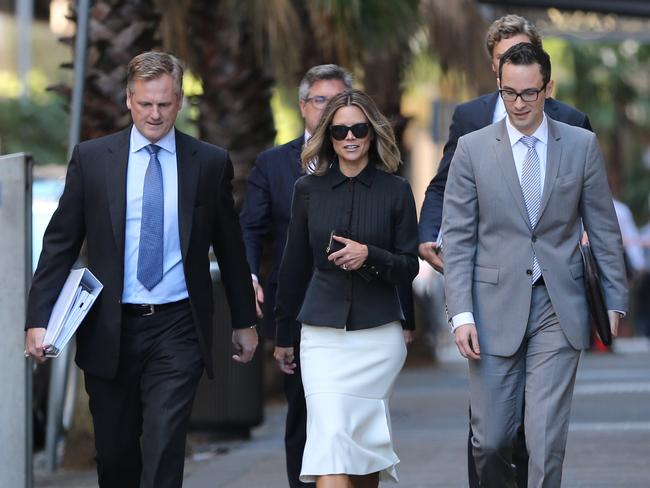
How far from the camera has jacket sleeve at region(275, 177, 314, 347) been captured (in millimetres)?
6727

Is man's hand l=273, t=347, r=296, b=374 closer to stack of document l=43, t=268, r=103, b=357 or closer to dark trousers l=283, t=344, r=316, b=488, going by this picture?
dark trousers l=283, t=344, r=316, b=488

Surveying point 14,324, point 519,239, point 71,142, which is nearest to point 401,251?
point 519,239

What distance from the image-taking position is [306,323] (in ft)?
21.8

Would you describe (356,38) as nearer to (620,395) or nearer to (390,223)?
(620,395)

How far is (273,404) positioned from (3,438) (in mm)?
6773

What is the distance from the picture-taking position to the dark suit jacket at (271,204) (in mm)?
7613

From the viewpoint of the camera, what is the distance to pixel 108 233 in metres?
6.30

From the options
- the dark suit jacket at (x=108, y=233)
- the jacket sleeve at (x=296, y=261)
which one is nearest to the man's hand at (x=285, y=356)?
the jacket sleeve at (x=296, y=261)

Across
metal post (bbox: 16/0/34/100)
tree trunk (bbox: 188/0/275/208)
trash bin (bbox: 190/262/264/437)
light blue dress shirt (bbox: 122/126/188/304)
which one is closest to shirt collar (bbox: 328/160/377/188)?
light blue dress shirt (bbox: 122/126/188/304)

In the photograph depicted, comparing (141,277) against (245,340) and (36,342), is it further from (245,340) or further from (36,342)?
(245,340)

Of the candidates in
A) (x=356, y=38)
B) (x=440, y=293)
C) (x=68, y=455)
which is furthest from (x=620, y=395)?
(x=440, y=293)

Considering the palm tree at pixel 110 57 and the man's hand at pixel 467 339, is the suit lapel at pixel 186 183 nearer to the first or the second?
the man's hand at pixel 467 339

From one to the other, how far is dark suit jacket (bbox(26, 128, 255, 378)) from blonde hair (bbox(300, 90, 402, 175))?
0.42 meters

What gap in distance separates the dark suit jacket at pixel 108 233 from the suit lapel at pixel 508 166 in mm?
1167
